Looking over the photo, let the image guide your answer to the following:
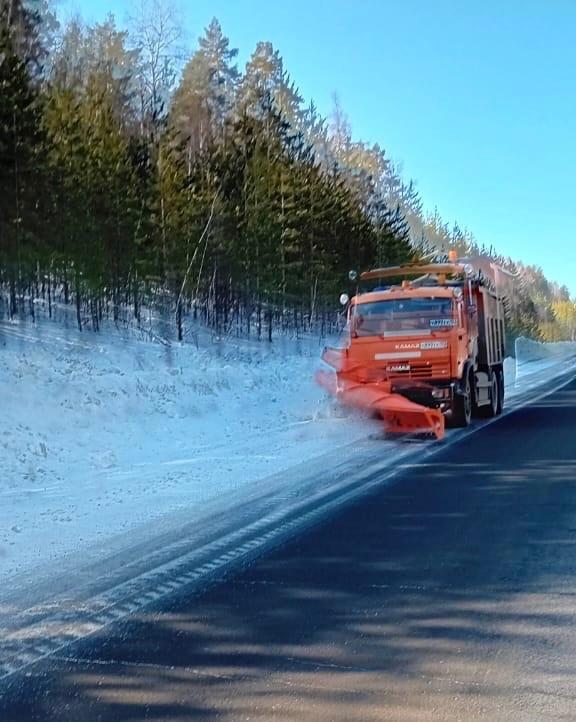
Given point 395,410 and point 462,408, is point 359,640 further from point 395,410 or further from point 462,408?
point 462,408

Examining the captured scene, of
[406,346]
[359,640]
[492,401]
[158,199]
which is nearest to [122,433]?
[406,346]

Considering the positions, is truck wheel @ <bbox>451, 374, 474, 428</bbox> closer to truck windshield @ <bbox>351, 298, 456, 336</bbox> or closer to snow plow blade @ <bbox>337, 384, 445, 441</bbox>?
snow plow blade @ <bbox>337, 384, 445, 441</bbox>

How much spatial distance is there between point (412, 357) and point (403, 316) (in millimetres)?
1015

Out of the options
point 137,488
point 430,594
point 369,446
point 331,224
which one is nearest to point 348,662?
point 430,594

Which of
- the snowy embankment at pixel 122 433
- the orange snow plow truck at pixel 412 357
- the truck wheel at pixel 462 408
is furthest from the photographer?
the truck wheel at pixel 462 408

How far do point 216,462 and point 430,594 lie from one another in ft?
19.0

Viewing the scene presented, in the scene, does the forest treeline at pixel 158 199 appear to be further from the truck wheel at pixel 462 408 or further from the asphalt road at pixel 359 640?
the asphalt road at pixel 359 640

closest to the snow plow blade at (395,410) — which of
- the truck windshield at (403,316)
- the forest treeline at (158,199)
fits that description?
the truck windshield at (403,316)

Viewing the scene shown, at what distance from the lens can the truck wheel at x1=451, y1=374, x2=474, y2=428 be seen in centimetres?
1491

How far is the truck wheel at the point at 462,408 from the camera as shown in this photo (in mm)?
Result: 14906

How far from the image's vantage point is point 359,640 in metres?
4.59

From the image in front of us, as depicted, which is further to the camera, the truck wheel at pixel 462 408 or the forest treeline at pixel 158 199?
the forest treeline at pixel 158 199

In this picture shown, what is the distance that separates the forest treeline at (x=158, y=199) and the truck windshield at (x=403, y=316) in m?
11.2

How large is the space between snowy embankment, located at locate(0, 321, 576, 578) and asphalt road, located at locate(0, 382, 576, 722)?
1.84 metres
